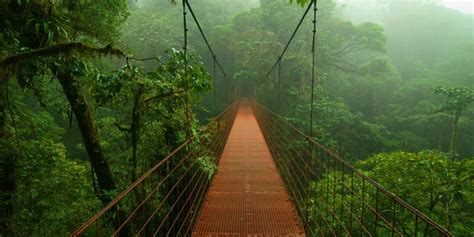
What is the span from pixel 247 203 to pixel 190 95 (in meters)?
1.06

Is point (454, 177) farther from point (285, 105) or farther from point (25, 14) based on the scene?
point (285, 105)

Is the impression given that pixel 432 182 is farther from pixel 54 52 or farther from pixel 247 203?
pixel 54 52

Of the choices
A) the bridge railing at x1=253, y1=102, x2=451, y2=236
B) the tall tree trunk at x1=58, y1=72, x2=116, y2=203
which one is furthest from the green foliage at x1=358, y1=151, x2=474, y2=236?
the tall tree trunk at x1=58, y1=72, x2=116, y2=203

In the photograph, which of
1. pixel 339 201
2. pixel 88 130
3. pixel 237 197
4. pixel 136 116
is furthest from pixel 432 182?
pixel 88 130

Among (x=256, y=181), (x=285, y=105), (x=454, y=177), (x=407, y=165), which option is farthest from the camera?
(x=285, y=105)

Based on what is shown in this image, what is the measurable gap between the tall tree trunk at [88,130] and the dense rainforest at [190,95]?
0.04 feet

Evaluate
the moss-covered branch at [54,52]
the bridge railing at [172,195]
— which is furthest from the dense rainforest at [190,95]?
the bridge railing at [172,195]

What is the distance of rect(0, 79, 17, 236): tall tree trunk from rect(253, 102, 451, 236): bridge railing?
3079 mm

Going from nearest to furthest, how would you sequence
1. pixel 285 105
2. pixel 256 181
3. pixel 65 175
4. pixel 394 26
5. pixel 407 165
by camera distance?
pixel 256 181
pixel 407 165
pixel 65 175
pixel 285 105
pixel 394 26

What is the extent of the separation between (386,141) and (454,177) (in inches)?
335

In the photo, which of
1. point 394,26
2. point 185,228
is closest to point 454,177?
point 185,228

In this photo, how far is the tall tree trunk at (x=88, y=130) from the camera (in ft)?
11.7

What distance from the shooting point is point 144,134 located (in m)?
3.49

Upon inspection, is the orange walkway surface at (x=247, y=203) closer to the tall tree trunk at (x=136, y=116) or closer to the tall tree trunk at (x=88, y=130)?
the tall tree trunk at (x=136, y=116)
